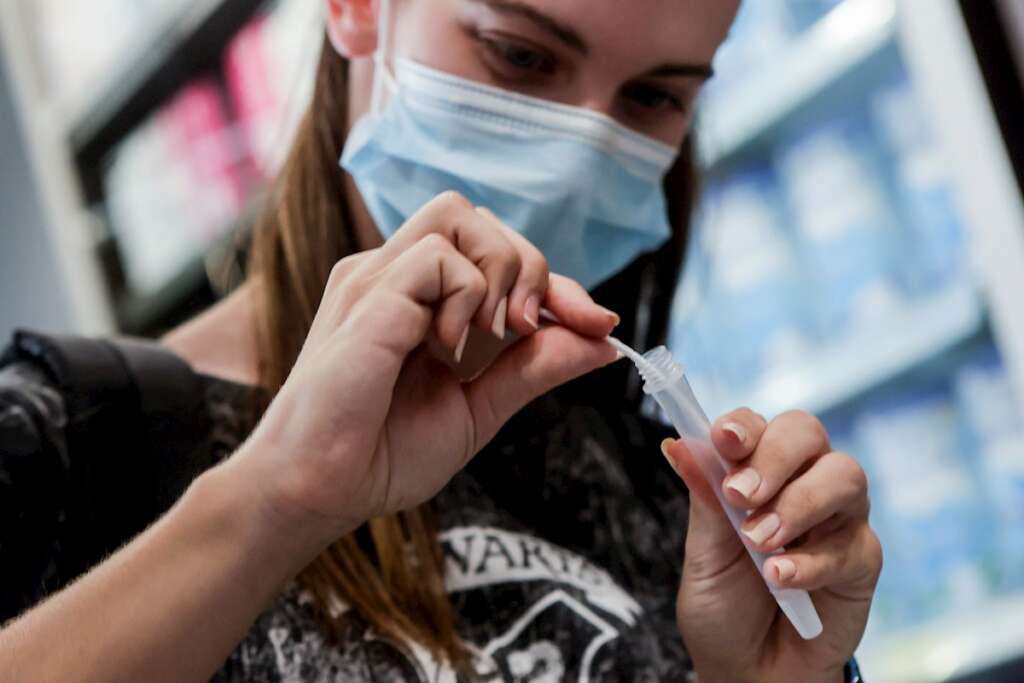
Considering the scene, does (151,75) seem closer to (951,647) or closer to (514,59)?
(514,59)

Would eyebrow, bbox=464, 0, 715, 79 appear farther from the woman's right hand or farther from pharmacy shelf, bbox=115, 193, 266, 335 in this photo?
pharmacy shelf, bbox=115, 193, 266, 335

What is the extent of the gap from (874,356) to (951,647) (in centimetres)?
39

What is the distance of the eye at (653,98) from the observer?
1.11m

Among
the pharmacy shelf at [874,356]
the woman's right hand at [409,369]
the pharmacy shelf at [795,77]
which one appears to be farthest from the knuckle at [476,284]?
the pharmacy shelf at [874,356]

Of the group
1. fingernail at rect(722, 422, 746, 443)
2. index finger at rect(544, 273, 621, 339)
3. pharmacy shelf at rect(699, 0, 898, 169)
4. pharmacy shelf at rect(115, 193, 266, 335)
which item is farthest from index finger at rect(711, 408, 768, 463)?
pharmacy shelf at rect(115, 193, 266, 335)

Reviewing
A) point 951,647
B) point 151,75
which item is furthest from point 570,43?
point 151,75

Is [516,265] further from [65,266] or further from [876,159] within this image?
[65,266]

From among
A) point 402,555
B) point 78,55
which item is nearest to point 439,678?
point 402,555

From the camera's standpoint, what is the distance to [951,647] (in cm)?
162

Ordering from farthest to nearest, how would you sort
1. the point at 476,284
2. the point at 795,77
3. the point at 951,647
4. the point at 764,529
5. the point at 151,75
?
the point at 151,75, the point at 795,77, the point at 951,647, the point at 764,529, the point at 476,284

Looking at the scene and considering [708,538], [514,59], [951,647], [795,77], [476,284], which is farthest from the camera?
[795,77]

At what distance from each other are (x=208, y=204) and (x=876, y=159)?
4.95 feet

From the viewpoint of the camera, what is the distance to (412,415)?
0.78 m

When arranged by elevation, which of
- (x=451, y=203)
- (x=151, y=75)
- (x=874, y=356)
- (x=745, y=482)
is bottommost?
(x=874, y=356)
